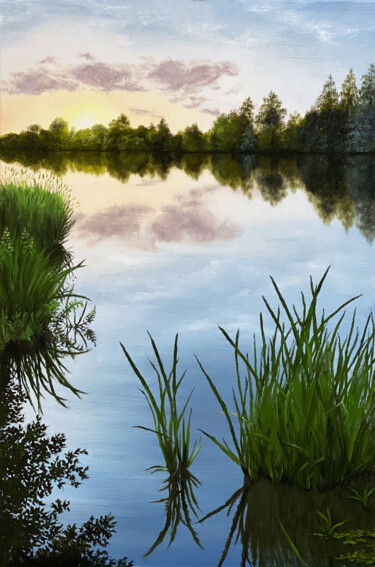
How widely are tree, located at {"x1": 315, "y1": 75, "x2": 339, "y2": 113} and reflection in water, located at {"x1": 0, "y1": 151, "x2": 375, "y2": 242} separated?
5.80ft

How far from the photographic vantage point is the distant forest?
21375mm

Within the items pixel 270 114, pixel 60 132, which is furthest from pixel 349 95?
pixel 60 132

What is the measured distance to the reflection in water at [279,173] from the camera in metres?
13.9

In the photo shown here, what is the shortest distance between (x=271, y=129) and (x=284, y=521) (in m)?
20.8

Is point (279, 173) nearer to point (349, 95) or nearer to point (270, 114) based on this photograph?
point (270, 114)

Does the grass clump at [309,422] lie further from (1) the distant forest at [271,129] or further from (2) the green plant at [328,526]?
(1) the distant forest at [271,129]

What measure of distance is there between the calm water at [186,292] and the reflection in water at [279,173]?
0.38 feet

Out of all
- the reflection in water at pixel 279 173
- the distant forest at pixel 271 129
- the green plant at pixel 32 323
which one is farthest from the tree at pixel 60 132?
the green plant at pixel 32 323

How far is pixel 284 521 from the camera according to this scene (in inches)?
96.0

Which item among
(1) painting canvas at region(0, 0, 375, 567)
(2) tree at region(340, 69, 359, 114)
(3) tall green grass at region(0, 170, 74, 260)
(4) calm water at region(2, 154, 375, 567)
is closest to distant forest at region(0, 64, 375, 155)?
(2) tree at region(340, 69, 359, 114)

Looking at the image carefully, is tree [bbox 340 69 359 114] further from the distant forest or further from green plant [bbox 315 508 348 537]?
green plant [bbox 315 508 348 537]

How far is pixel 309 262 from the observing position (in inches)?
338

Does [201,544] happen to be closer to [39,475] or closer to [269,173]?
[39,475]

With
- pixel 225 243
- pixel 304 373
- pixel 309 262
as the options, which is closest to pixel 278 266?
pixel 309 262
